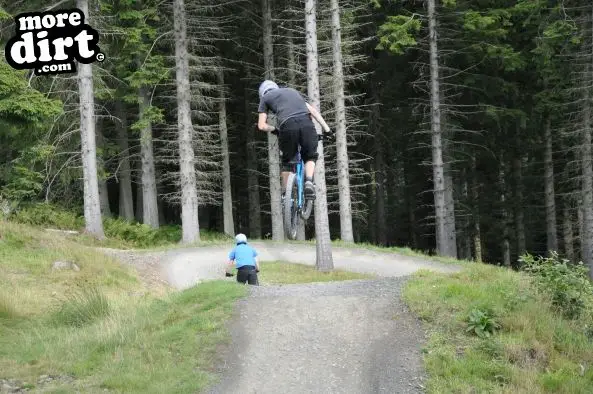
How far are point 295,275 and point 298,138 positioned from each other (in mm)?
9384

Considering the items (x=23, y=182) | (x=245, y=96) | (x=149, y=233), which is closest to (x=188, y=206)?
(x=149, y=233)

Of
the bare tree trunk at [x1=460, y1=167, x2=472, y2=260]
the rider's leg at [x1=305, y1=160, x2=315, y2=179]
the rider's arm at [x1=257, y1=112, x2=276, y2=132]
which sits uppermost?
the rider's arm at [x1=257, y1=112, x2=276, y2=132]

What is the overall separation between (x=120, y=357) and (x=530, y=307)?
5741 mm

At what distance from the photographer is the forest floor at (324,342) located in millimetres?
7332

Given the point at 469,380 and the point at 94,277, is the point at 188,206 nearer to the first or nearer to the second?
the point at 94,277

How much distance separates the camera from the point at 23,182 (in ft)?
63.8

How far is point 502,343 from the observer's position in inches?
306

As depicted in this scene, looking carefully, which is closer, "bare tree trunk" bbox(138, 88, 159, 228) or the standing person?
the standing person

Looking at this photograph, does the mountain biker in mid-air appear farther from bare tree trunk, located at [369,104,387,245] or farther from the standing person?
bare tree trunk, located at [369,104,387,245]

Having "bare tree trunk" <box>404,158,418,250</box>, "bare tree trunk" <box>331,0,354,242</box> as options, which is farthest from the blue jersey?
"bare tree trunk" <box>404,158,418,250</box>

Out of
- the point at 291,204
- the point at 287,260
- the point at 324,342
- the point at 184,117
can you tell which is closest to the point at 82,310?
the point at 291,204

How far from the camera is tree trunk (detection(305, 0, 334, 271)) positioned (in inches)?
675

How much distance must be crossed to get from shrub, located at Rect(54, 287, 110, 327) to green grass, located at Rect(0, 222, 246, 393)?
0.02 metres

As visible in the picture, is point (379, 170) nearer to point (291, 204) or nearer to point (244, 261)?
point (244, 261)
